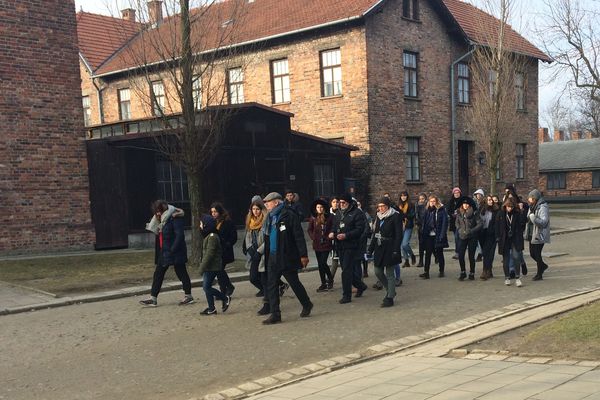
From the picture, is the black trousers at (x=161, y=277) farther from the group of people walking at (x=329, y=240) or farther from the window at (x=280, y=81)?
the window at (x=280, y=81)

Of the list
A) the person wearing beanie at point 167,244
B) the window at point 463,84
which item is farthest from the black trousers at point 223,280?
the window at point 463,84

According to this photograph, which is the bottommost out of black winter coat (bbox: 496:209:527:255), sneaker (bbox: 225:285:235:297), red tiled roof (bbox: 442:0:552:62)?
sneaker (bbox: 225:285:235:297)

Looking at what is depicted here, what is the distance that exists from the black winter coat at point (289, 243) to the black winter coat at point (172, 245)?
5.93 feet

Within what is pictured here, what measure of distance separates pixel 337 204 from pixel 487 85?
15758 millimetres

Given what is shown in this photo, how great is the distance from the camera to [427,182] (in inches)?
952

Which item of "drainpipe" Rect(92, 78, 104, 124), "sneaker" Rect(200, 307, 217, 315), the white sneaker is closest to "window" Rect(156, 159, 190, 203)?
"sneaker" Rect(200, 307, 217, 315)

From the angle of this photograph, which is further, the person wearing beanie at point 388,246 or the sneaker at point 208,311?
the person wearing beanie at point 388,246

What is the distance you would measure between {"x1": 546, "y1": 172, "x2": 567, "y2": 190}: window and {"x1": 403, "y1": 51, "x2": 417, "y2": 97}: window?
28656mm

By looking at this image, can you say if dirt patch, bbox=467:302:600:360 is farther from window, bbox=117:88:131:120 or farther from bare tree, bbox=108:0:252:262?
window, bbox=117:88:131:120

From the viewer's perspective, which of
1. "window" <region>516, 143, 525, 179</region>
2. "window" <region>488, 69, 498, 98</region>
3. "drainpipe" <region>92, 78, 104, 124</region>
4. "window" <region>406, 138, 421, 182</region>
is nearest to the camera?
"window" <region>488, 69, 498, 98</region>

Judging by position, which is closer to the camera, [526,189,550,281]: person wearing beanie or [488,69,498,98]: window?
[526,189,550,281]: person wearing beanie

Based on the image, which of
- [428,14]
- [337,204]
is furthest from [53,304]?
[428,14]

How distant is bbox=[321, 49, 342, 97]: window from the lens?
22.2 m

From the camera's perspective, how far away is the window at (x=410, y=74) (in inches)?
920
